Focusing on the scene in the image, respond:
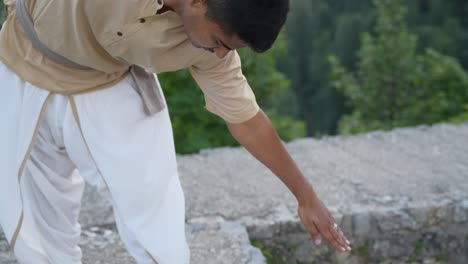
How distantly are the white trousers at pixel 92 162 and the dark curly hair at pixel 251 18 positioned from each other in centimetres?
54

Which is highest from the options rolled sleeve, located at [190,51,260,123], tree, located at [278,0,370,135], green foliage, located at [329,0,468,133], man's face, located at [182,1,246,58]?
man's face, located at [182,1,246,58]

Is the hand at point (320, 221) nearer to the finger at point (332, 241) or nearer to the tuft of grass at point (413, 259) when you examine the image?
the finger at point (332, 241)

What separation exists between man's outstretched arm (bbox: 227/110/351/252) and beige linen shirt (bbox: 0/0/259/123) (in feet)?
0.18

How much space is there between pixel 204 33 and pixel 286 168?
686 mm

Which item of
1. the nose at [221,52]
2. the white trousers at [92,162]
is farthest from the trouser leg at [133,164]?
the nose at [221,52]

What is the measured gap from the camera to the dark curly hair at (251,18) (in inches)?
66.1

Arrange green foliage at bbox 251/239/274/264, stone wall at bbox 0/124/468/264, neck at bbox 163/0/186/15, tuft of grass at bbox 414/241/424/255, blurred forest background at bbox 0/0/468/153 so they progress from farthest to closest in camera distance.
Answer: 1. blurred forest background at bbox 0/0/468/153
2. tuft of grass at bbox 414/241/424/255
3. green foliage at bbox 251/239/274/264
4. stone wall at bbox 0/124/468/264
5. neck at bbox 163/0/186/15

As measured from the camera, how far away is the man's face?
69.7 inches

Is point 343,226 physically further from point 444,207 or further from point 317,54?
point 317,54

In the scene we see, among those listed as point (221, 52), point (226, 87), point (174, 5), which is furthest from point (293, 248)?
point (174, 5)

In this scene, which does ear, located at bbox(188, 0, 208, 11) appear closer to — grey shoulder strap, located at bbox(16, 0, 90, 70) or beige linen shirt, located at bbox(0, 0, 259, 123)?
beige linen shirt, located at bbox(0, 0, 259, 123)

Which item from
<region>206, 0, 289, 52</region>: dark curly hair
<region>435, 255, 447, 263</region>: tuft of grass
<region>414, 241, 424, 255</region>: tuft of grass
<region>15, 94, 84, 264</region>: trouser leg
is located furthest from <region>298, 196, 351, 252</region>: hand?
<region>435, 255, 447, 263</region>: tuft of grass

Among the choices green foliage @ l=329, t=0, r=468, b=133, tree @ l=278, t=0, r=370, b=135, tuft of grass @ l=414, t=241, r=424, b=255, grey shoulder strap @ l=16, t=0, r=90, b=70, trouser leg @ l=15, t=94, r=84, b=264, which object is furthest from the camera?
tree @ l=278, t=0, r=370, b=135

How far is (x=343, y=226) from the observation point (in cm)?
360
